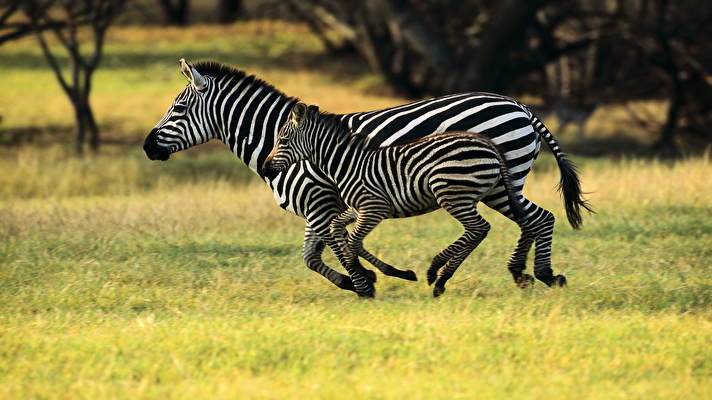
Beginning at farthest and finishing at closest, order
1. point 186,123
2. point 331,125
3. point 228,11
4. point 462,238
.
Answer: point 228,11
point 186,123
point 331,125
point 462,238

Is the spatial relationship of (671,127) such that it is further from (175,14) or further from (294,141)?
(175,14)

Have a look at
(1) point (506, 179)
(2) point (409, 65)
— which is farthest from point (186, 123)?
(2) point (409, 65)

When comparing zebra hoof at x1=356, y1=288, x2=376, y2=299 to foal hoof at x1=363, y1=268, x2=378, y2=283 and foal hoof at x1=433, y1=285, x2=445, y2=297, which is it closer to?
foal hoof at x1=363, y1=268, x2=378, y2=283

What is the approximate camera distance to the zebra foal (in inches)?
278

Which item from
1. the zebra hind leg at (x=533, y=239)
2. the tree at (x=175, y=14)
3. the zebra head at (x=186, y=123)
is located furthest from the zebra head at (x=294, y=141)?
the tree at (x=175, y=14)

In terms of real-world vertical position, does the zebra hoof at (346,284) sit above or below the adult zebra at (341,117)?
below

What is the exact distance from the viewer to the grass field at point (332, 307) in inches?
217

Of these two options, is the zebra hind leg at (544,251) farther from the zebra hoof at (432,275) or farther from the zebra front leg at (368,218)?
the zebra front leg at (368,218)

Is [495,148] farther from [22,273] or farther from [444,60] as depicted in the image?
[444,60]

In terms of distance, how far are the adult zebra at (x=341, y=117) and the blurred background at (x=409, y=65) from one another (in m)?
10.4

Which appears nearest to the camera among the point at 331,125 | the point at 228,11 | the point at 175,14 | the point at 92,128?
the point at 331,125

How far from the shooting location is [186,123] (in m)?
7.95

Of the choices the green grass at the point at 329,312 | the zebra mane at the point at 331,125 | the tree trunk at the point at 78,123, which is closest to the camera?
the green grass at the point at 329,312

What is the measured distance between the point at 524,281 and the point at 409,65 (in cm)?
1879
